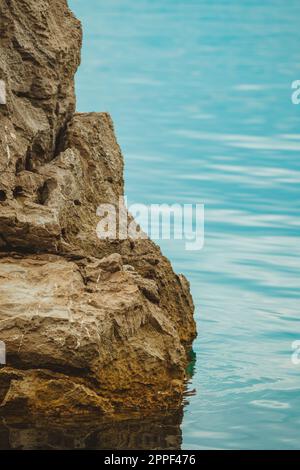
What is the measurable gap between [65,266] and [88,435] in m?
1.48

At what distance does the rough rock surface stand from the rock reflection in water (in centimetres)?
16

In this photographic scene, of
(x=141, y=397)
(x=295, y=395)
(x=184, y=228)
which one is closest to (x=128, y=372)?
(x=141, y=397)

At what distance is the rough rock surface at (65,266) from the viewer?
1159cm

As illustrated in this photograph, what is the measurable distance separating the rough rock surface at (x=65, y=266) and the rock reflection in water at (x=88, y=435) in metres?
0.16

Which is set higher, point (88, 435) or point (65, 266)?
point (65, 266)

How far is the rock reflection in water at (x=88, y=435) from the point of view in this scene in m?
11.3

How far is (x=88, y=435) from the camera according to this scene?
11.5m

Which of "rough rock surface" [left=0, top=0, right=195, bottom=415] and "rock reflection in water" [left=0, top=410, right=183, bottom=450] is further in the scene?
"rough rock surface" [left=0, top=0, right=195, bottom=415]

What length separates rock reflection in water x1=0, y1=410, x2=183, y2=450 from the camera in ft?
36.9

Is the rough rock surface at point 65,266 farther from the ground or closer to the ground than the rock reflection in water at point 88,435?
farther from the ground

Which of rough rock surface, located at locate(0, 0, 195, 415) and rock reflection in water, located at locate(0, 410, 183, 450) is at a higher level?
rough rock surface, located at locate(0, 0, 195, 415)

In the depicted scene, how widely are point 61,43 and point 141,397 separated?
11.1ft

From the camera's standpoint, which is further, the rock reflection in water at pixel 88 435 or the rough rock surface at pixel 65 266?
the rough rock surface at pixel 65 266
